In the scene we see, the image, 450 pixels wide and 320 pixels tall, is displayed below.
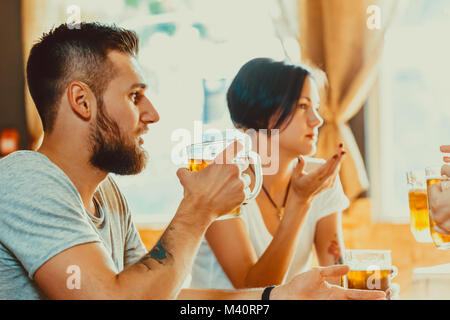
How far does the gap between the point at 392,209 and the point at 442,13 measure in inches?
37.8

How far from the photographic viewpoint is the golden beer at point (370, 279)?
0.83 meters

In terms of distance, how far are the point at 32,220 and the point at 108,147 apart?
0.77 feet

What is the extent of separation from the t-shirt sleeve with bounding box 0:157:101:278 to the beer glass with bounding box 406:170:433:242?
0.55 meters

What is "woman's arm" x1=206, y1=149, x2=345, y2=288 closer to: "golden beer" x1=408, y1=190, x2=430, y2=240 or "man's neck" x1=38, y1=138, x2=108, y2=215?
"golden beer" x1=408, y1=190, x2=430, y2=240

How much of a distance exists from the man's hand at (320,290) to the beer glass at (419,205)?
0.14m

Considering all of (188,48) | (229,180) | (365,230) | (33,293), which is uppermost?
(188,48)

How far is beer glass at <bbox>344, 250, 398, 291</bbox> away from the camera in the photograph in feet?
2.74

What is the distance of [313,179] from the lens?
115 cm

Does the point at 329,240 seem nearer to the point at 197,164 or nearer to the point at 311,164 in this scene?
the point at 311,164

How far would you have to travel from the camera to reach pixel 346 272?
2.59ft

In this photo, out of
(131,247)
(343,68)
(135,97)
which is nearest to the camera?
(135,97)

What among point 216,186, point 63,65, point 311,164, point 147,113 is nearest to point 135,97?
point 147,113
